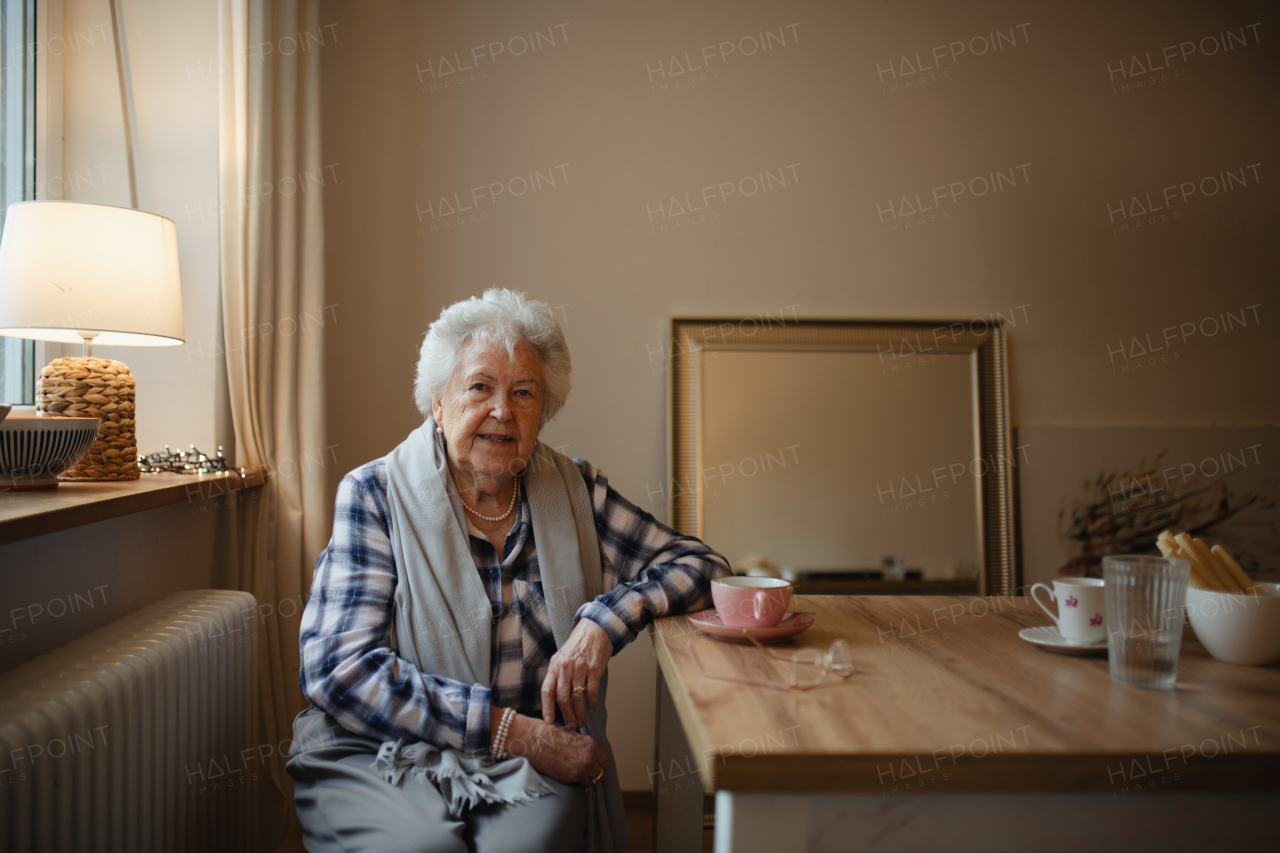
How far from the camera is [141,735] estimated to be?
124 centimetres

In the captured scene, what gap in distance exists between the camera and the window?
1741 mm

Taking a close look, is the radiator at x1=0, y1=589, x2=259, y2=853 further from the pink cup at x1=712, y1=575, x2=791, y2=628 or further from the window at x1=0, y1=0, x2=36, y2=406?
the pink cup at x1=712, y1=575, x2=791, y2=628

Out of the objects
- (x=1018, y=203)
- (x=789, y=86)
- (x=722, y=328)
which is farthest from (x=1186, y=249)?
(x=722, y=328)

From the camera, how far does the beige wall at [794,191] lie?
7.74 ft

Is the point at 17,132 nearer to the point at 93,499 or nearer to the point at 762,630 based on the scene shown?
the point at 93,499

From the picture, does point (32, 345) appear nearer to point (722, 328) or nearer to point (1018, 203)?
point (722, 328)

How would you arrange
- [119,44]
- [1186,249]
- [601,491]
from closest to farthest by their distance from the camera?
1. [601,491]
2. [119,44]
3. [1186,249]

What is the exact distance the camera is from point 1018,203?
2.54 metres

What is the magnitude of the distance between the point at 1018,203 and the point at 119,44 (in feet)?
8.32

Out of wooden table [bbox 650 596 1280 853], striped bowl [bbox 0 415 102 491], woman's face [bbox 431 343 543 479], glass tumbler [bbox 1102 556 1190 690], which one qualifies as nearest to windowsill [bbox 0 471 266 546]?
striped bowl [bbox 0 415 102 491]

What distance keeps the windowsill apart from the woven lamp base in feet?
0.13

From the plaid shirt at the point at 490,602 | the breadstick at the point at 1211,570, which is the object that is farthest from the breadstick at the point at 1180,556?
the plaid shirt at the point at 490,602

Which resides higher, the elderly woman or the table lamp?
the table lamp

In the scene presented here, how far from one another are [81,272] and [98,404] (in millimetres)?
254
